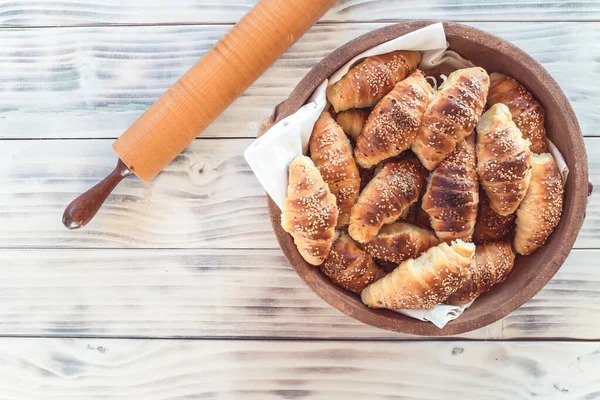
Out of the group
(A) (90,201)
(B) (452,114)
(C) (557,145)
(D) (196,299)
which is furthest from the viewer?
(D) (196,299)

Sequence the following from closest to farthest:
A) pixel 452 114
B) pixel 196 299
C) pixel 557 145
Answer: pixel 452 114
pixel 557 145
pixel 196 299

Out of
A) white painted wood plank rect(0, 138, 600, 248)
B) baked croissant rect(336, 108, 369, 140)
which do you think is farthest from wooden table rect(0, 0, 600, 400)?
baked croissant rect(336, 108, 369, 140)

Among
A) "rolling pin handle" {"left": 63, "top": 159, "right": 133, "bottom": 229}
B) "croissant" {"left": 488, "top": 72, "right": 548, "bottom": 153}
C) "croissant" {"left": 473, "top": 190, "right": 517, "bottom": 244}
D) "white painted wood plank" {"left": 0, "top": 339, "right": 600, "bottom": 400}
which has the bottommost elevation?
"white painted wood plank" {"left": 0, "top": 339, "right": 600, "bottom": 400}

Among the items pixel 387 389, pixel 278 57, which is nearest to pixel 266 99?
pixel 278 57

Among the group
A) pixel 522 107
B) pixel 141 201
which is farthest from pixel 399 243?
pixel 141 201

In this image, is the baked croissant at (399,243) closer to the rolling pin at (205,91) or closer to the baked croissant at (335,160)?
the baked croissant at (335,160)

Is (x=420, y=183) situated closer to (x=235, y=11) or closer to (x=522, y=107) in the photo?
(x=522, y=107)

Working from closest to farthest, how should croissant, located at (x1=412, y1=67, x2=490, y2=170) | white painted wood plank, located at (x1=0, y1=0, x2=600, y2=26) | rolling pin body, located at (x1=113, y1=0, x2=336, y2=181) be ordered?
croissant, located at (x1=412, y1=67, x2=490, y2=170)
rolling pin body, located at (x1=113, y1=0, x2=336, y2=181)
white painted wood plank, located at (x1=0, y1=0, x2=600, y2=26)

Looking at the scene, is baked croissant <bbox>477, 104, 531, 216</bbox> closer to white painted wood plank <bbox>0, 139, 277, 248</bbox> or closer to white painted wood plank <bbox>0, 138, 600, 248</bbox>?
white painted wood plank <bbox>0, 138, 600, 248</bbox>
